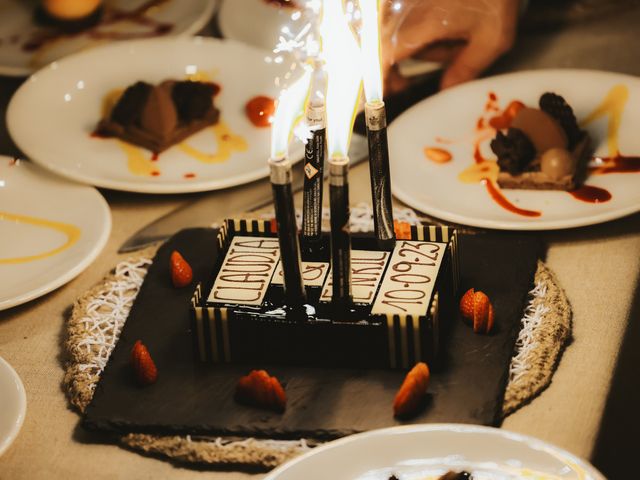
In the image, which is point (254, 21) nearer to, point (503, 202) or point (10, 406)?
point (503, 202)

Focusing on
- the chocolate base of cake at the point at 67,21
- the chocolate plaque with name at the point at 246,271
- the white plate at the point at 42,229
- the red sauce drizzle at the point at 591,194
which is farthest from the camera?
the chocolate base of cake at the point at 67,21

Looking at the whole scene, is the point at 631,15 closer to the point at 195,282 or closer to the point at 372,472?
the point at 195,282

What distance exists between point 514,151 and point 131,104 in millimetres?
749

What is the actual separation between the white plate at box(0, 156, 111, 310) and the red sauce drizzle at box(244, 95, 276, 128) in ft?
1.29

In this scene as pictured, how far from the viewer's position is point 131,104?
1.94 metres

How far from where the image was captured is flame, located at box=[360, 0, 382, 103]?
1.20 meters

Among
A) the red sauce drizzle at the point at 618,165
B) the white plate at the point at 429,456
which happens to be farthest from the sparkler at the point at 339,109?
the red sauce drizzle at the point at 618,165

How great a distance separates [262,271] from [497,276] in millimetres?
347

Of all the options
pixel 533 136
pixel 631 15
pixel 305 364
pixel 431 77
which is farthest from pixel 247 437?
pixel 631 15

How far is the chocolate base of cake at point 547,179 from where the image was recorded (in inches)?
64.4

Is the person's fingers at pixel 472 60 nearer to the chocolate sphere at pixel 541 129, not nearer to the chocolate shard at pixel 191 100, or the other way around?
the chocolate sphere at pixel 541 129

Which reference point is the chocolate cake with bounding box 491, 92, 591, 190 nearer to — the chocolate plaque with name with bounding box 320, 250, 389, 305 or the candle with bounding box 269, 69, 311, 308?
the chocolate plaque with name with bounding box 320, 250, 389, 305

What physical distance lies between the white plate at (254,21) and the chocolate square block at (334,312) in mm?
983

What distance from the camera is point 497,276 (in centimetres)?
143
